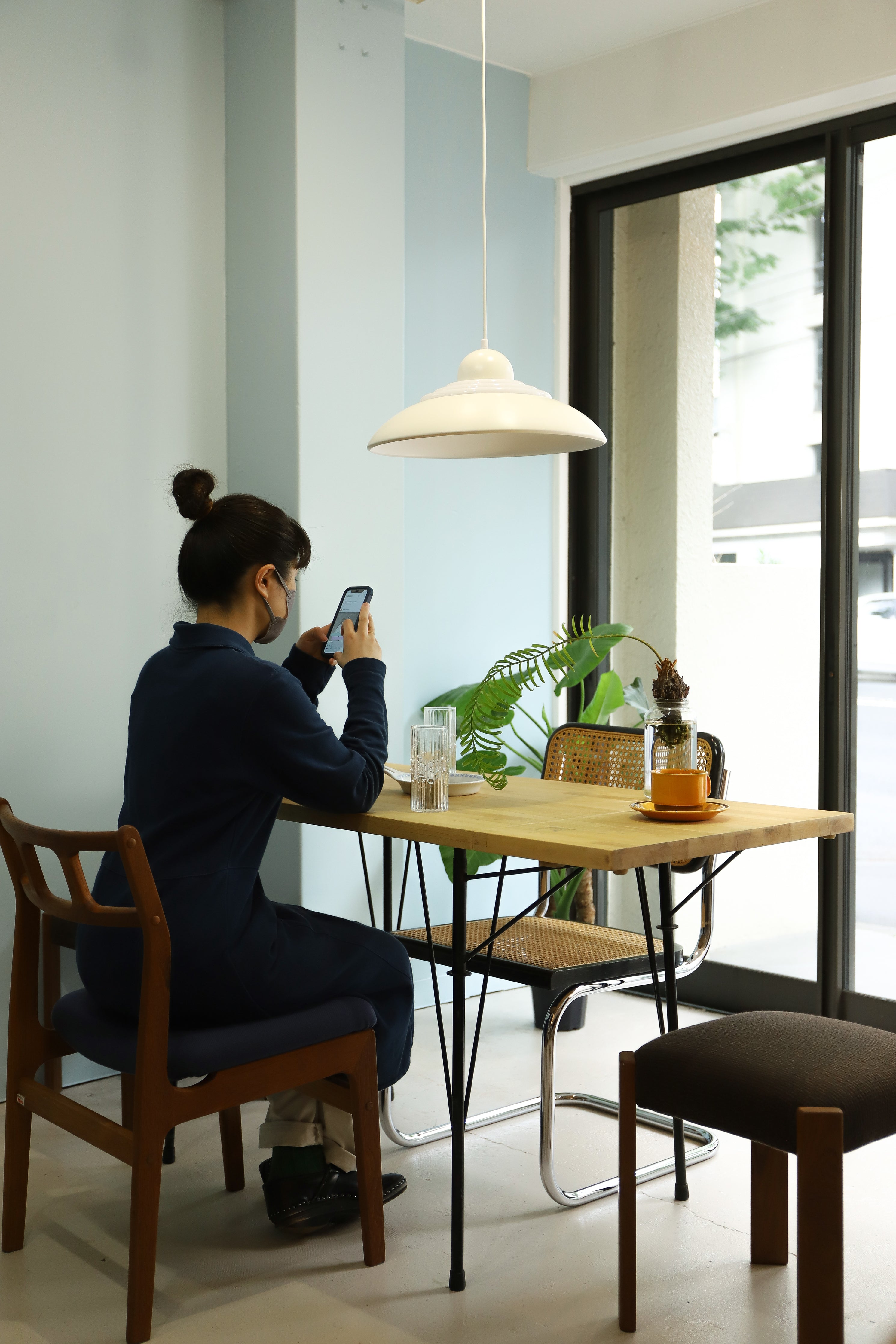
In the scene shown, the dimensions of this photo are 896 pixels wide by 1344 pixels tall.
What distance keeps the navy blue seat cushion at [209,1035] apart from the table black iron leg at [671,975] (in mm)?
563

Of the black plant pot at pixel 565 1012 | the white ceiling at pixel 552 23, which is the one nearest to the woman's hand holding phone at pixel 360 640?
the black plant pot at pixel 565 1012

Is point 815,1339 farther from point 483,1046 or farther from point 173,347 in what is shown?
point 173,347

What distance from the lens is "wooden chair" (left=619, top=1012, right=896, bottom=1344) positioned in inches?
61.2

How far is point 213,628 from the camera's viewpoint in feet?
6.63

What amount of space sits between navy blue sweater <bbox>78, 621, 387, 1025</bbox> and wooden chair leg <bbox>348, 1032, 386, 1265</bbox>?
17cm

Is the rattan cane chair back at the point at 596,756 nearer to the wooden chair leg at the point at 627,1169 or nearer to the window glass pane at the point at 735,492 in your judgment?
the window glass pane at the point at 735,492

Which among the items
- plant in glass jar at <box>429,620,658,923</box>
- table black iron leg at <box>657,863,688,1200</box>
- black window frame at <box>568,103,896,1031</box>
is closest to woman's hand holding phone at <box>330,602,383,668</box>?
plant in glass jar at <box>429,620,658,923</box>

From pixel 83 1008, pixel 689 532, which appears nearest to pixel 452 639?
pixel 689 532

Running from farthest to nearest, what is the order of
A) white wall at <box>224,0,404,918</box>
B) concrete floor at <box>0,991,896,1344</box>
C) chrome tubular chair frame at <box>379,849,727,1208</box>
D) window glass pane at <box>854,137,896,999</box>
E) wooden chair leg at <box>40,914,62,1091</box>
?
window glass pane at <box>854,137,896,999</box>
white wall at <box>224,0,404,918</box>
wooden chair leg at <box>40,914,62,1091</box>
chrome tubular chair frame at <box>379,849,727,1208</box>
concrete floor at <box>0,991,896,1344</box>

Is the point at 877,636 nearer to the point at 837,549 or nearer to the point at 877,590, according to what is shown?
the point at 877,590

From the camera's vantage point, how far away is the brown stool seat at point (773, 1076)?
1.59 metres

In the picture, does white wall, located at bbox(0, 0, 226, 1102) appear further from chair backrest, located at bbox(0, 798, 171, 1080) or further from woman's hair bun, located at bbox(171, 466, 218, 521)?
chair backrest, located at bbox(0, 798, 171, 1080)

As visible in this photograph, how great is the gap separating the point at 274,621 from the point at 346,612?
0.57ft

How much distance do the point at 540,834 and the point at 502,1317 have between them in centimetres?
74
